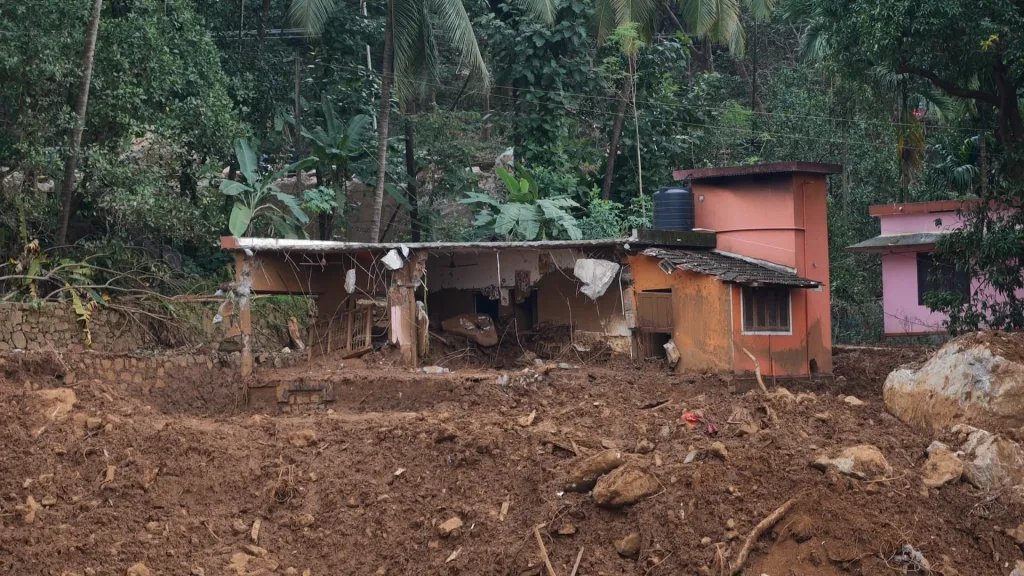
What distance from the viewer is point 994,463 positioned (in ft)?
34.4

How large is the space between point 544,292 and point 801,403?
736cm

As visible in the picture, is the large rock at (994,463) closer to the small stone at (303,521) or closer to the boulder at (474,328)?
the small stone at (303,521)

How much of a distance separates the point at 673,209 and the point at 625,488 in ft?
30.6

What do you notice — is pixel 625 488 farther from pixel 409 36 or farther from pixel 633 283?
pixel 409 36

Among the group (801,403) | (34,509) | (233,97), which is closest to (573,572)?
(801,403)

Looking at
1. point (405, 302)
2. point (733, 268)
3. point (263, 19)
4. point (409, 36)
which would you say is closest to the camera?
point (405, 302)

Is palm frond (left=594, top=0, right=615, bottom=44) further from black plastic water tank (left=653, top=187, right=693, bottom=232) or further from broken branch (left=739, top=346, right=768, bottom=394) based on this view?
broken branch (left=739, top=346, right=768, bottom=394)

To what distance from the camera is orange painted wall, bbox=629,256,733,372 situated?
17.1m

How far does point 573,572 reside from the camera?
33.3 ft

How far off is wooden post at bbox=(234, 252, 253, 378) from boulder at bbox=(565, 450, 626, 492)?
7.03m

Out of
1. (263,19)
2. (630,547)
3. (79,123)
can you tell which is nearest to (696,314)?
(630,547)

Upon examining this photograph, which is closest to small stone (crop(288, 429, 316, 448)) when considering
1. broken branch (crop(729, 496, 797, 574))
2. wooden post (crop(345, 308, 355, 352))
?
wooden post (crop(345, 308, 355, 352))

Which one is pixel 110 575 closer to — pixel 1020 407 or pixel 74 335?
pixel 74 335

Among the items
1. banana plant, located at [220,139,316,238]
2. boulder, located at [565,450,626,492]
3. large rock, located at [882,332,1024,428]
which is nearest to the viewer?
boulder, located at [565,450,626,492]
